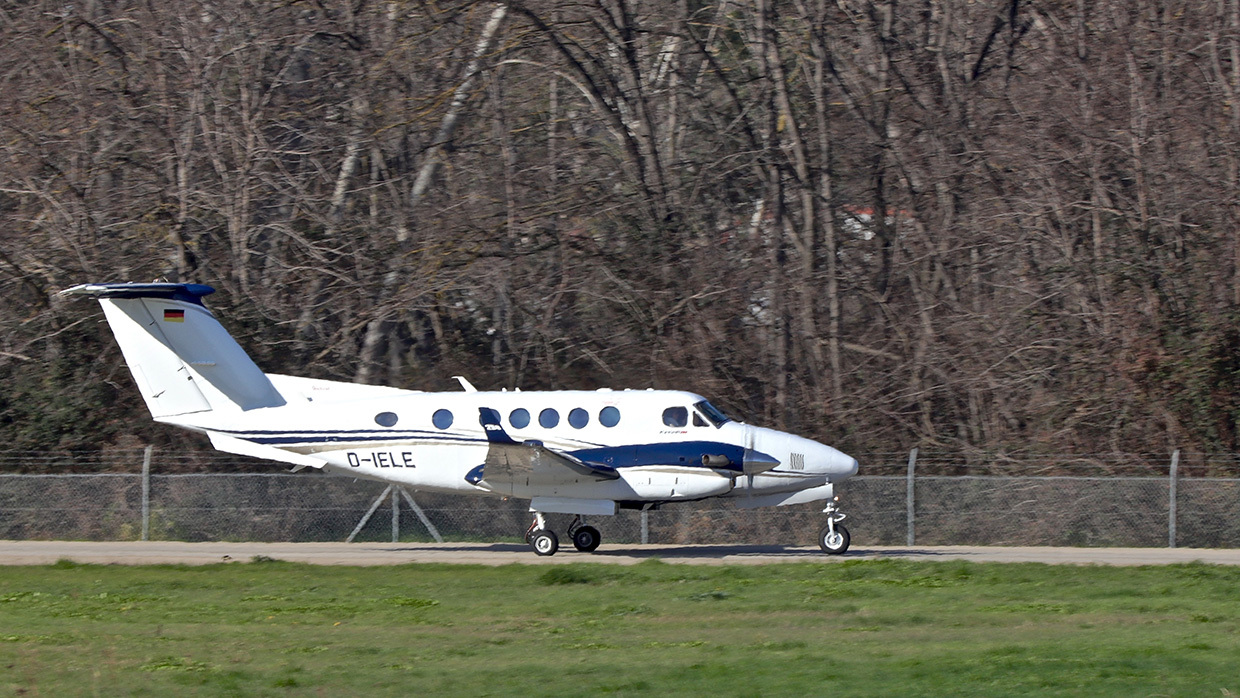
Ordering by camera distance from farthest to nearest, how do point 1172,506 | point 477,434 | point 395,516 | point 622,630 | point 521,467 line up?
point 395,516
point 1172,506
point 477,434
point 521,467
point 622,630

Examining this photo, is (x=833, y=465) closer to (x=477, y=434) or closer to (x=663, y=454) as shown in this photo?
(x=663, y=454)

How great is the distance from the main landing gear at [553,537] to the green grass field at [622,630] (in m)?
1.96

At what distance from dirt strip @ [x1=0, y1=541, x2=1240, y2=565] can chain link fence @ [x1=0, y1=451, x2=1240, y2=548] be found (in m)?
0.38

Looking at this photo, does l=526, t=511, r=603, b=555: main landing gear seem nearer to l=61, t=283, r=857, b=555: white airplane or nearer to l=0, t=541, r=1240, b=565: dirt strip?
Result: l=61, t=283, r=857, b=555: white airplane

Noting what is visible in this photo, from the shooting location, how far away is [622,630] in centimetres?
1269

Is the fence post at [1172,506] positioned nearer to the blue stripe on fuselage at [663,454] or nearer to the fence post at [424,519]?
the blue stripe on fuselage at [663,454]

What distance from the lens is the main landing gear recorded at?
19.6 metres

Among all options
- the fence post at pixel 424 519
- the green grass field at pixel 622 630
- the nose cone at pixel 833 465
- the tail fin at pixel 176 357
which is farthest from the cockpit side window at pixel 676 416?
the tail fin at pixel 176 357

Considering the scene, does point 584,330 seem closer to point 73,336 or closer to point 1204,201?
point 73,336

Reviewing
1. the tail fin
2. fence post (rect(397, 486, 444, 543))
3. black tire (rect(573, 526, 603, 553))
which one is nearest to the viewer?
the tail fin

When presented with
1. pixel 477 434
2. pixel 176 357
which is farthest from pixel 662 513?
pixel 176 357

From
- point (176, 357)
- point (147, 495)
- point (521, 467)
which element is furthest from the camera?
point (147, 495)

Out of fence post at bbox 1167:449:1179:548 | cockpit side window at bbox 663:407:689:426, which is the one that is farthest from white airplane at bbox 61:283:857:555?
fence post at bbox 1167:449:1179:548

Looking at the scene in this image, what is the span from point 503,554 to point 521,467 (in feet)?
6.44
